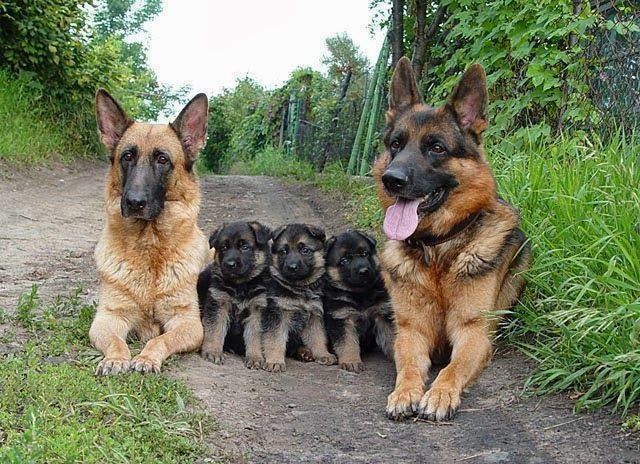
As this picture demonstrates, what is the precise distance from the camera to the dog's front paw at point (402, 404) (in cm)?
376

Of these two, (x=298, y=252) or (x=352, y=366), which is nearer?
(x=352, y=366)

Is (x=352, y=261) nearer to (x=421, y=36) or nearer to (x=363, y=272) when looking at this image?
(x=363, y=272)

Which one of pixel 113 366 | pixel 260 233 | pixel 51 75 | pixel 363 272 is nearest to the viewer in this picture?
pixel 113 366

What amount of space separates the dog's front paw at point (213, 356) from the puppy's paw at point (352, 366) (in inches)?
31.3

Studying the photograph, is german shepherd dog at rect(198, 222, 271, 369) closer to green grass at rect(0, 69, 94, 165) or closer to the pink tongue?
the pink tongue

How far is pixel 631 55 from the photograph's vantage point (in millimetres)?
6648

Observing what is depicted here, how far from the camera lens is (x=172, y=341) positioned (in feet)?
15.0

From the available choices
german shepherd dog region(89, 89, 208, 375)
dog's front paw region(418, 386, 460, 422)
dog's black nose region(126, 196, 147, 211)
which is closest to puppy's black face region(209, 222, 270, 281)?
german shepherd dog region(89, 89, 208, 375)

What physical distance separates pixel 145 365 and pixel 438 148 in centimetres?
211

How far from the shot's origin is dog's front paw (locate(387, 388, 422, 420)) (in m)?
3.76

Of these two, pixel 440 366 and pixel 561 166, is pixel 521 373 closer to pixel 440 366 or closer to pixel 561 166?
pixel 440 366

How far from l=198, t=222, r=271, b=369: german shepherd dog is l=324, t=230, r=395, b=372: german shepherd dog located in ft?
1.62

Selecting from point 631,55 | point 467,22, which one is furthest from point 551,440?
point 467,22

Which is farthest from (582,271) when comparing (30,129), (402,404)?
(30,129)
